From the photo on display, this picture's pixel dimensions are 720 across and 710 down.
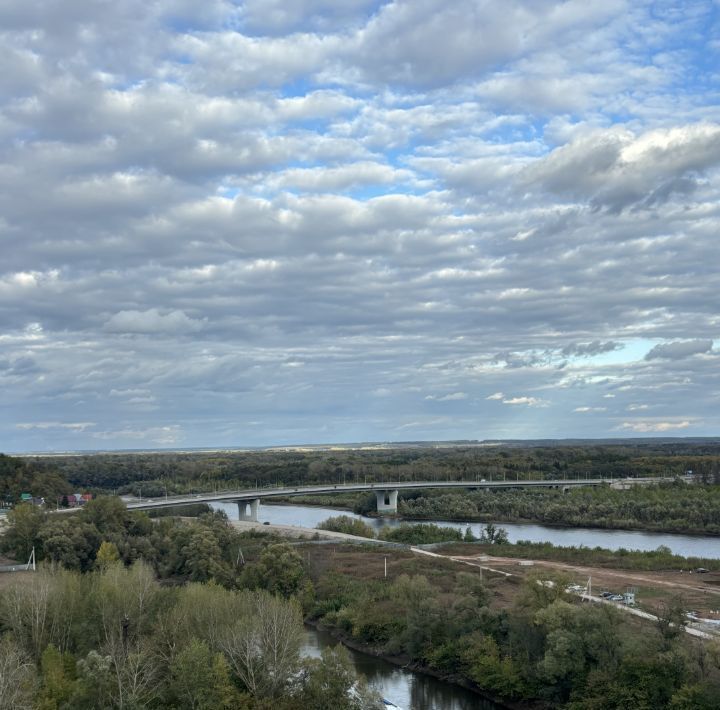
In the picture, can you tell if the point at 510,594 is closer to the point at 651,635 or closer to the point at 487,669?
the point at 487,669

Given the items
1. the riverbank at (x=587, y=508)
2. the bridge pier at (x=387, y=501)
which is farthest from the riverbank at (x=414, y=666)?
the bridge pier at (x=387, y=501)

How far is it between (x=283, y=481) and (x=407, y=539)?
272 ft

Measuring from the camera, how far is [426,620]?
41.5m

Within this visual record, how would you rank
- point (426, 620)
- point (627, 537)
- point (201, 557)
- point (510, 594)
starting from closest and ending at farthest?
point (426, 620) → point (510, 594) → point (201, 557) → point (627, 537)

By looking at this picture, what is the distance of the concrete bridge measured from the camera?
358ft

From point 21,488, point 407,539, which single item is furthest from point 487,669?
point 21,488

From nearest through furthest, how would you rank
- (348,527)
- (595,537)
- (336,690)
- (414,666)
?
(336,690), (414,666), (348,527), (595,537)

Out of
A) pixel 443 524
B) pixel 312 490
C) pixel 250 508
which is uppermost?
pixel 312 490

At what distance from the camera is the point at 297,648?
107 feet

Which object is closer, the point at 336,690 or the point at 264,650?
the point at 336,690

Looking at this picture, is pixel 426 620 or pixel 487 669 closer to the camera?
pixel 487 669

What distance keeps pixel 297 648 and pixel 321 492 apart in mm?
99300

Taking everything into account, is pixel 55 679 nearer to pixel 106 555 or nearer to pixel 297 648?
pixel 297 648

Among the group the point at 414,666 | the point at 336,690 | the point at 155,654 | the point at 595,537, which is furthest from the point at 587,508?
the point at 155,654
